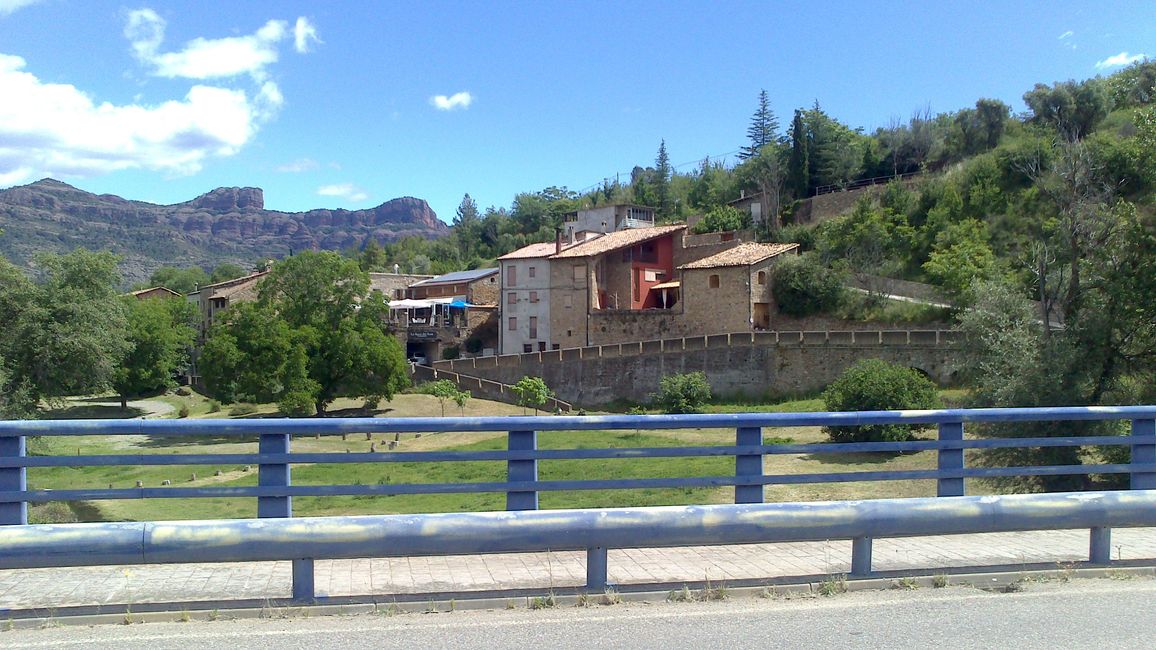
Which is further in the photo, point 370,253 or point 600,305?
point 370,253

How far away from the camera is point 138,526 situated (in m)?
5.70

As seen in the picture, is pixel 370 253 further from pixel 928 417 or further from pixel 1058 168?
pixel 928 417

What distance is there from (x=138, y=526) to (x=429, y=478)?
18.9 m

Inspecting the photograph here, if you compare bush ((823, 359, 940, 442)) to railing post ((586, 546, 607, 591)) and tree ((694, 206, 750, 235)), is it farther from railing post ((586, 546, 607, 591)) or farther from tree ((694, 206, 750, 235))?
tree ((694, 206, 750, 235))

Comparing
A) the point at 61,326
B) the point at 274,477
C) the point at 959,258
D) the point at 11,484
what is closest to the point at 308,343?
the point at 61,326

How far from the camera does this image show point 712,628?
5.58 metres

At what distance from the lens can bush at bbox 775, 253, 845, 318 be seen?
179 ft

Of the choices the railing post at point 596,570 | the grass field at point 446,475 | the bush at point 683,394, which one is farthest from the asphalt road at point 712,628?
the bush at point 683,394

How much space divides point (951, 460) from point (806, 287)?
48.6 metres

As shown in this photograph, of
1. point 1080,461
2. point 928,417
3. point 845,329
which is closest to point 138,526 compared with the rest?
point 928,417

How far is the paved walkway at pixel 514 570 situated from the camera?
623cm

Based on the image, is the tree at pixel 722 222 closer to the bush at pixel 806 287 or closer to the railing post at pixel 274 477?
the bush at pixel 806 287

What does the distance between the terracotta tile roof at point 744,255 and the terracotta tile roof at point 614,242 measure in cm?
816

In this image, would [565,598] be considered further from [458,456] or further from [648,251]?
[648,251]
